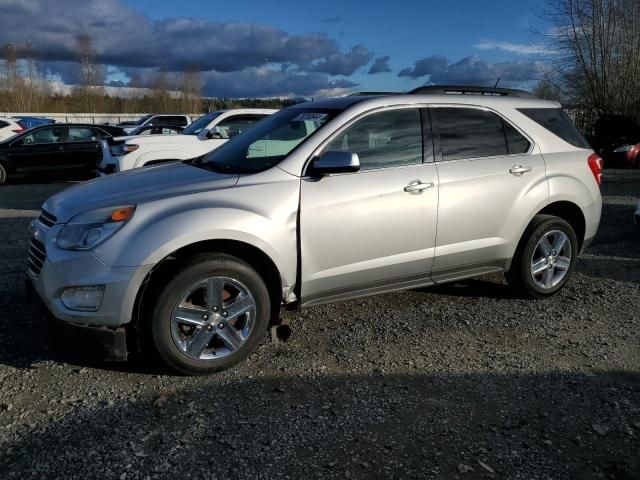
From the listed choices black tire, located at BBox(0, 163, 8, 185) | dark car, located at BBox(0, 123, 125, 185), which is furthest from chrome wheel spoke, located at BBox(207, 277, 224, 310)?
black tire, located at BBox(0, 163, 8, 185)

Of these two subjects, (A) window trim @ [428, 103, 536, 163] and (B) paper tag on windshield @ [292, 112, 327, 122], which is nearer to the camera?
(B) paper tag on windshield @ [292, 112, 327, 122]

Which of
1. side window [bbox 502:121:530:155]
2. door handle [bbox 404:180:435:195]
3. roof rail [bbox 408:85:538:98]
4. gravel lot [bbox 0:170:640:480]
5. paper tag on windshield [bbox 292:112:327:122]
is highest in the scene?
roof rail [bbox 408:85:538:98]

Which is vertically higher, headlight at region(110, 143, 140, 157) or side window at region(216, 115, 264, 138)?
side window at region(216, 115, 264, 138)

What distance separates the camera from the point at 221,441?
3.05 metres

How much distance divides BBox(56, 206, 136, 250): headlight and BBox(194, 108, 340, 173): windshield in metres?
0.97

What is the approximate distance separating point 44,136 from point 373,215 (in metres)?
13.4

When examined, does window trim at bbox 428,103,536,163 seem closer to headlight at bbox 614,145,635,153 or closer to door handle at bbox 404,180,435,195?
door handle at bbox 404,180,435,195

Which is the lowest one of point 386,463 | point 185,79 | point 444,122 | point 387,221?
point 386,463

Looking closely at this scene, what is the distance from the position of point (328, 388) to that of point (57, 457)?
61.6 inches

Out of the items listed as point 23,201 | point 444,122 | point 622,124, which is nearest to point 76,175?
point 23,201

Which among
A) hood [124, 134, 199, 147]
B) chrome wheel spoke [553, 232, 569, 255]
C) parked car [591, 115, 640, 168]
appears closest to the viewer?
chrome wheel spoke [553, 232, 569, 255]

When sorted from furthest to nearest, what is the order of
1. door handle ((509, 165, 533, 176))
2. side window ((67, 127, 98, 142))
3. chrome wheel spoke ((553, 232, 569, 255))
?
side window ((67, 127, 98, 142))
chrome wheel spoke ((553, 232, 569, 255))
door handle ((509, 165, 533, 176))

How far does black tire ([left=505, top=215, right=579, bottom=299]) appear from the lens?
503 cm

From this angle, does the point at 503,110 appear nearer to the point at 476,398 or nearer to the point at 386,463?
the point at 476,398
